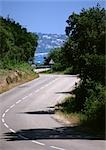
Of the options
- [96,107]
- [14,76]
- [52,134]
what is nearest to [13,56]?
[14,76]

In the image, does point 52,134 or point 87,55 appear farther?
point 87,55

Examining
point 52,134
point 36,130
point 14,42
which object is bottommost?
point 36,130

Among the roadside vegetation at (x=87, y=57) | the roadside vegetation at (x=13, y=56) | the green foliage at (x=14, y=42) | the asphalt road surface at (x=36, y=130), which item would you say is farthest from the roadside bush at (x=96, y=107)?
the green foliage at (x=14, y=42)

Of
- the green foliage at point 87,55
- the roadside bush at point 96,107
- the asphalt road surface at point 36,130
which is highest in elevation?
the green foliage at point 87,55

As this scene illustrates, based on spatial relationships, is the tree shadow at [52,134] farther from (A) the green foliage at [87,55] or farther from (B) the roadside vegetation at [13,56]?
(B) the roadside vegetation at [13,56]

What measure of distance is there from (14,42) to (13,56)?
34.3 ft

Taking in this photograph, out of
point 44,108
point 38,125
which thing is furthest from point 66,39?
point 38,125

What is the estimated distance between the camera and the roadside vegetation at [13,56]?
64.2 metres

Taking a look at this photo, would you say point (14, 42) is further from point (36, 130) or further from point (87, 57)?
point (36, 130)

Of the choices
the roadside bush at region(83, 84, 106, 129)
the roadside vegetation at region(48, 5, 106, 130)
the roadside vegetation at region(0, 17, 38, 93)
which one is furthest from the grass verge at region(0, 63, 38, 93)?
the roadside bush at region(83, 84, 106, 129)

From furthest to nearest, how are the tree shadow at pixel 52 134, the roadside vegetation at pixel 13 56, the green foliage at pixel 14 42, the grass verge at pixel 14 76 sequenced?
the green foliage at pixel 14 42
the roadside vegetation at pixel 13 56
the grass verge at pixel 14 76
the tree shadow at pixel 52 134

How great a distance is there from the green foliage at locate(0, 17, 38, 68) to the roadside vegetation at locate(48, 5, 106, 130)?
96.1 ft

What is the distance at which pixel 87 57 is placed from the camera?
34.0 metres

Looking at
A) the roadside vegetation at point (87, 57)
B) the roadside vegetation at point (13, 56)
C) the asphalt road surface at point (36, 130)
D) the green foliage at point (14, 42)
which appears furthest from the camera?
the green foliage at point (14, 42)
